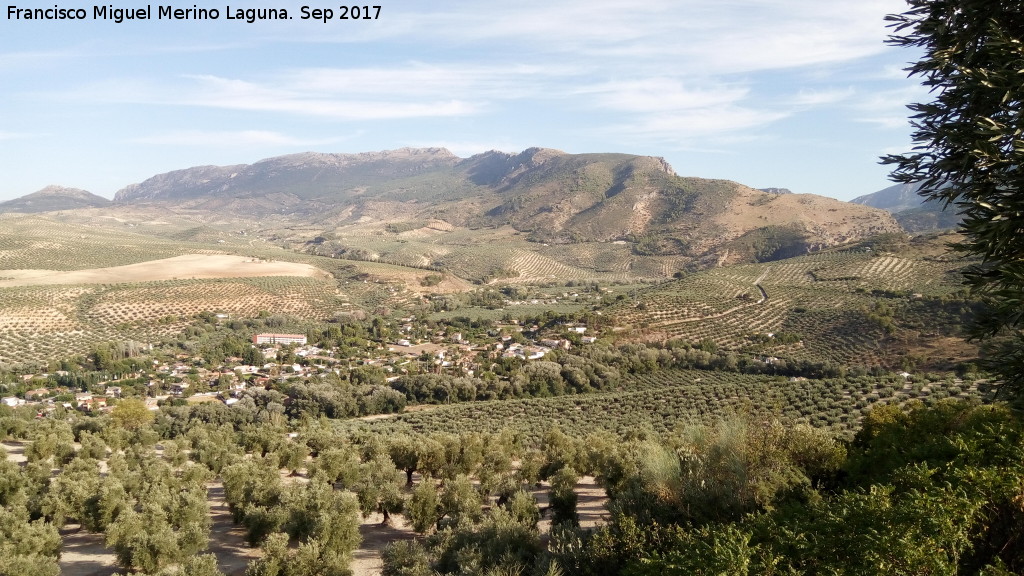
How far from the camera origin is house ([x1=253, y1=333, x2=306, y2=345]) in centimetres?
6472

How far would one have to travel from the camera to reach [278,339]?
66188 mm

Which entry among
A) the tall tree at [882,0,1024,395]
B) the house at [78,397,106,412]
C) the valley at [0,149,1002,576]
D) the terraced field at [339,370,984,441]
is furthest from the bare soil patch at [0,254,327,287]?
the tall tree at [882,0,1024,395]

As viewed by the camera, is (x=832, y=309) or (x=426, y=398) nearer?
(x=426, y=398)

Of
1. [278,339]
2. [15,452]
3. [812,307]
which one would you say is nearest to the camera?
[15,452]

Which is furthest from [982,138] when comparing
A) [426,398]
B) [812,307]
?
[812,307]

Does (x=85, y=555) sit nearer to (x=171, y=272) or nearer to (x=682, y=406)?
(x=682, y=406)

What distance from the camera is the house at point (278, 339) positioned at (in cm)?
6472

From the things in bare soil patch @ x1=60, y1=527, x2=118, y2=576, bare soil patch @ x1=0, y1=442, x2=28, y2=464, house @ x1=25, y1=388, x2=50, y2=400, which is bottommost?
house @ x1=25, y1=388, x2=50, y2=400

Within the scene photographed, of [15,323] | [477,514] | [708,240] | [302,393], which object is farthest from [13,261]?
[708,240]

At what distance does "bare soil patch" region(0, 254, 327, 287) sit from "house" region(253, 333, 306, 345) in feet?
109

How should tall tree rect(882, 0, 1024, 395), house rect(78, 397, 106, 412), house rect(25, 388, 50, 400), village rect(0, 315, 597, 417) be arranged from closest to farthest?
tall tree rect(882, 0, 1024, 395)
house rect(78, 397, 106, 412)
house rect(25, 388, 50, 400)
village rect(0, 315, 597, 417)

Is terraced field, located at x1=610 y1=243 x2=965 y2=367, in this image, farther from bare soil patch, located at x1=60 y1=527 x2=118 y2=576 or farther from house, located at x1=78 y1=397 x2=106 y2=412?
house, located at x1=78 y1=397 x2=106 y2=412

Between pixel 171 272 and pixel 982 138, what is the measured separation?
10743 centimetres

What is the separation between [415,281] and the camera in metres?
110
